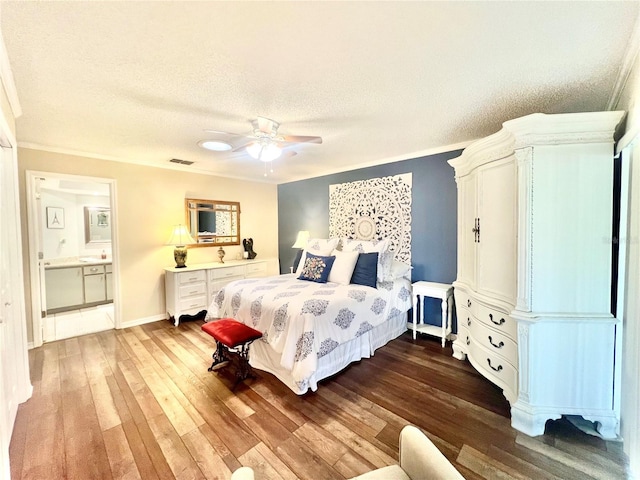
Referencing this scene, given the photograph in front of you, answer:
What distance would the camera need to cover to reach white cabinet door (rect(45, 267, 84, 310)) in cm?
434

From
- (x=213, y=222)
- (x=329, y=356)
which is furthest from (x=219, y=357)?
(x=213, y=222)

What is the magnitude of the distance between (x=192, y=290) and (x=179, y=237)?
832 millimetres

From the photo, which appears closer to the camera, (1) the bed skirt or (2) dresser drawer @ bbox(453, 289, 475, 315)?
(1) the bed skirt

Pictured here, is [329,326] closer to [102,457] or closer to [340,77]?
[102,457]

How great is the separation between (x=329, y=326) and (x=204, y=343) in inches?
70.0

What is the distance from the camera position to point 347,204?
170 inches

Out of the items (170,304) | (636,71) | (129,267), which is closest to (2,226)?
(129,267)

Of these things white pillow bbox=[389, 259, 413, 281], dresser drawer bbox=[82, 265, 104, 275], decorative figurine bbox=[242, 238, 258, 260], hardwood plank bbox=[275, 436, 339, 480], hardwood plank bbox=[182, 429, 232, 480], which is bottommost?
hardwood plank bbox=[275, 436, 339, 480]

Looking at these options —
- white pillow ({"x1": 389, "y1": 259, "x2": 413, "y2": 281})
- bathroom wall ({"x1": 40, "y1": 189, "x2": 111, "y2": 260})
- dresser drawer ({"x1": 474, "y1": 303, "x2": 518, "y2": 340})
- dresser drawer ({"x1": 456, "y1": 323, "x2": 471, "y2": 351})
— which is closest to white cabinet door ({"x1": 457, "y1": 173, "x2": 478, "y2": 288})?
dresser drawer ({"x1": 474, "y1": 303, "x2": 518, "y2": 340})

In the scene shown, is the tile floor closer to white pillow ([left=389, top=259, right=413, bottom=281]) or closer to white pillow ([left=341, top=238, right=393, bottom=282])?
white pillow ([left=341, top=238, right=393, bottom=282])

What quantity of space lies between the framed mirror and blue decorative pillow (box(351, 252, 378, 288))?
106 inches

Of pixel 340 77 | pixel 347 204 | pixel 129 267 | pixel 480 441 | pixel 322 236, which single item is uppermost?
pixel 340 77

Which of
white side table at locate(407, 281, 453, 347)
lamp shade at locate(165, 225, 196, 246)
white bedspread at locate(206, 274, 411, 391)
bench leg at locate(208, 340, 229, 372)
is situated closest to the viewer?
white bedspread at locate(206, 274, 411, 391)

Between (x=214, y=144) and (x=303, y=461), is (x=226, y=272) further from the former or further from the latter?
(x=303, y=461)
